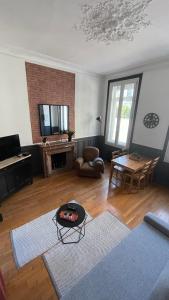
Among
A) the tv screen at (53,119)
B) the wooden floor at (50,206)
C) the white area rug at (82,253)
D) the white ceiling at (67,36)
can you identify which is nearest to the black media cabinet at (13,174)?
the wooden floor at (50,206)

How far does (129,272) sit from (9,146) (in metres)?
2.95

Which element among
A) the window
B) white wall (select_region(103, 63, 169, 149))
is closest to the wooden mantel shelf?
the window

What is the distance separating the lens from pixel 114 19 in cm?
175

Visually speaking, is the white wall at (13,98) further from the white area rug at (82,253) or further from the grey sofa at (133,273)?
the grey sofa at (133,273)

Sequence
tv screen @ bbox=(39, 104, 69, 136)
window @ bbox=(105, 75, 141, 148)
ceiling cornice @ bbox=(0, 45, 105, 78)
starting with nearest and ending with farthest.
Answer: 1. ceiling cornice @ bbox=(0, 45, 105, 78)
2. tv screen @ bbox=(39, 104, 69, 136)
3. window @ bbox=(105, 75, 141, 148)

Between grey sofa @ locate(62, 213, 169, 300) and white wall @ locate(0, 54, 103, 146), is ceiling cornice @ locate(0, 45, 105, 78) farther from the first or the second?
grey sofa @ locate(62, 213, 169, 300)

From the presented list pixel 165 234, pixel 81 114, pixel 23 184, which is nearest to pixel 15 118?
pixel 23 184

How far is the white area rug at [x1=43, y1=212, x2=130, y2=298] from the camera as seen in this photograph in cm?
154

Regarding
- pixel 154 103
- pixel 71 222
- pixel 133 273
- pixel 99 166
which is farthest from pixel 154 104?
pixel 133 273

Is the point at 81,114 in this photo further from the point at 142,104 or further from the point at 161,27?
the point at 161,27

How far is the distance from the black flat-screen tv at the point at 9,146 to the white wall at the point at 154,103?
3.33 meters

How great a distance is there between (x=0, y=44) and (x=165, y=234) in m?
4.23

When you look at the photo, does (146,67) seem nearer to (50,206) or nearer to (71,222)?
(71,222)

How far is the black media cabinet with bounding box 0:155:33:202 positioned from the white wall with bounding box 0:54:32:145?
0.69 metres
